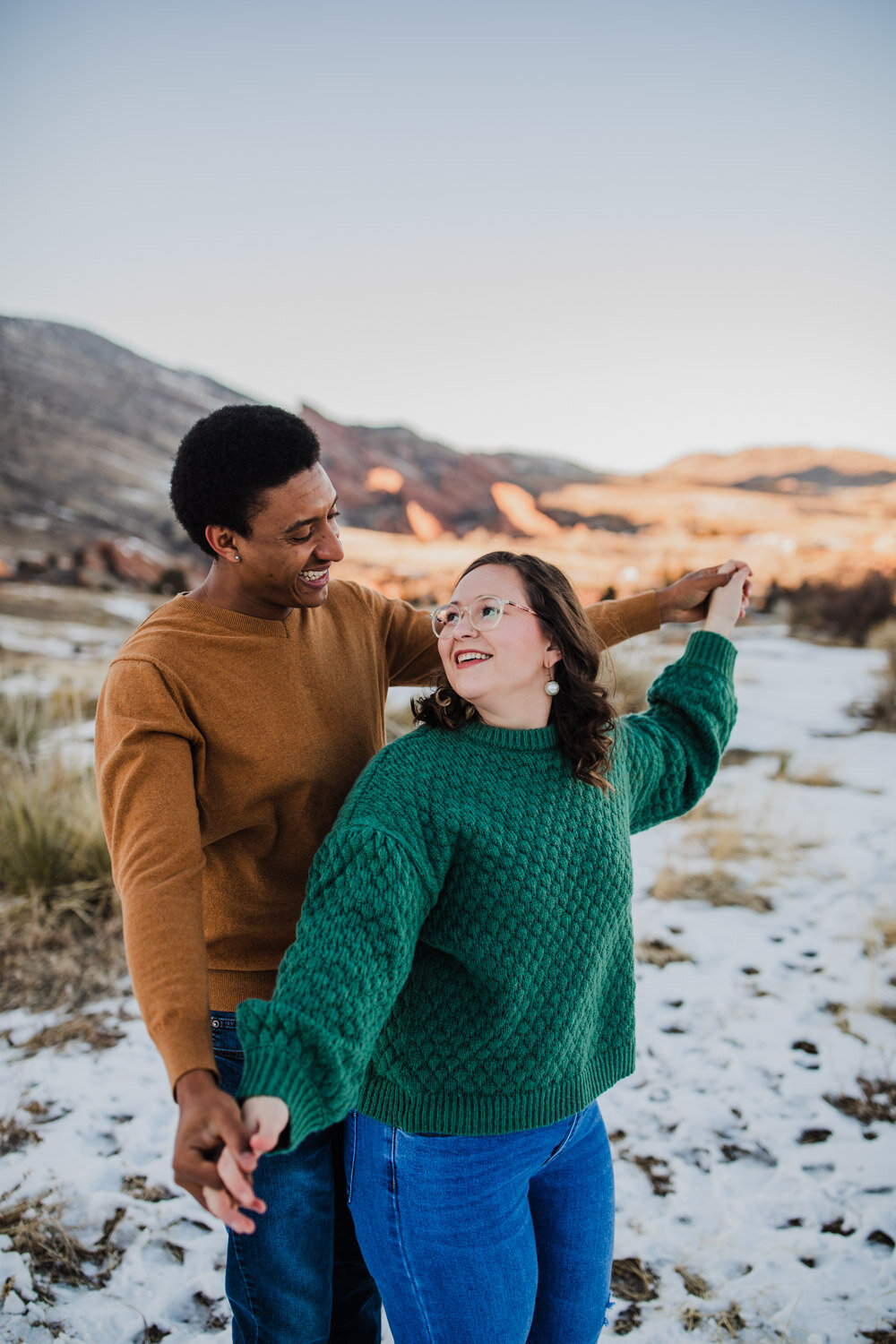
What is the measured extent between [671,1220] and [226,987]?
1682mm

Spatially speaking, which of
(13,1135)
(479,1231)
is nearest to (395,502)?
(13,1135)

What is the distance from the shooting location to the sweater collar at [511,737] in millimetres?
1458

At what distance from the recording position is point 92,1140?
8.81ft

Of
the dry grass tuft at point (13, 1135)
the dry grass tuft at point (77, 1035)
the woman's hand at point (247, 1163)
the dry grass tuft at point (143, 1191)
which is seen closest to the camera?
the woman's hand at point (247, 1163)

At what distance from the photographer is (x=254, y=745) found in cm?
147

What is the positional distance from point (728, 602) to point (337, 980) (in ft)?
4.48

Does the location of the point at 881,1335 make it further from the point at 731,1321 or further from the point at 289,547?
the point at 289,547

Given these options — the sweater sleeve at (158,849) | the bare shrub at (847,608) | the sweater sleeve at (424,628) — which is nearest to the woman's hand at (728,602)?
the sweater sleeve at (424,628)

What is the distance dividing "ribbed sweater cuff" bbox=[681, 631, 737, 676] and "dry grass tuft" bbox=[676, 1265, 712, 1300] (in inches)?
64.5

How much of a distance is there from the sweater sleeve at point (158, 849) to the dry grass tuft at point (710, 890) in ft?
11.5

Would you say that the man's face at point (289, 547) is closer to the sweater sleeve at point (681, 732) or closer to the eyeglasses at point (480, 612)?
the eyeglasses at point (480, 612)

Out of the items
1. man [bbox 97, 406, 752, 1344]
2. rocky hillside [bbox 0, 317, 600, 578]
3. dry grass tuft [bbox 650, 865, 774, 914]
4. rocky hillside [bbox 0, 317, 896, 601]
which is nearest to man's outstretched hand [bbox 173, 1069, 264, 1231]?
man [bbox 97, 406, 752, 1344]

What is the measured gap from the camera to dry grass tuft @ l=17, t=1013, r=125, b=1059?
123 inches

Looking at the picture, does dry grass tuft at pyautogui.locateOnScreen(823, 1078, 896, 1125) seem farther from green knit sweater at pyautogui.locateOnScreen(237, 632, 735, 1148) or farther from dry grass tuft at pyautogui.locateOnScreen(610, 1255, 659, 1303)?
green knit sweater at pyautogui.locateOnScreen(237, 632, 735, 1148)
